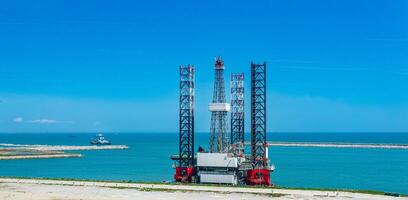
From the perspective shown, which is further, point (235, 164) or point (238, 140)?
point (238, 140)

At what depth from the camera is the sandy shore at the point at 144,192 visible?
42625 mm

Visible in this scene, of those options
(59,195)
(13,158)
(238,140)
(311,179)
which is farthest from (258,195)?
(13,158)

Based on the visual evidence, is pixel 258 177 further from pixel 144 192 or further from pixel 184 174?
pixel 144 192

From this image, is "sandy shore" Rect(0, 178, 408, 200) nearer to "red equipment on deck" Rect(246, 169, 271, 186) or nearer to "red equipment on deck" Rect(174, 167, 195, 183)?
"red equipment on deck" Rect(174, 167, 195, 183)

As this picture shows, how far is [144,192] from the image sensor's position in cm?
4612

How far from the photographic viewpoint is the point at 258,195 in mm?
43562

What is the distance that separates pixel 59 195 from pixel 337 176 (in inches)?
2108

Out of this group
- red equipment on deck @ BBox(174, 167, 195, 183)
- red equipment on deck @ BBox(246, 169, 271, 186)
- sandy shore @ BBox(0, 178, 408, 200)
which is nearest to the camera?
sandy shore @ BBox(0, 178, 408, 200)

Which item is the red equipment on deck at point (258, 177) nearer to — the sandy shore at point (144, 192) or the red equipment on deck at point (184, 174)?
the red equipment on deck at point (184, 174)

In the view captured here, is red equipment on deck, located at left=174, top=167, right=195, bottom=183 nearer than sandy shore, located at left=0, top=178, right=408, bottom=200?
No

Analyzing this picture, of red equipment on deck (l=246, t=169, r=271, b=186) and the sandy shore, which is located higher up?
red equipment on deck (l=246, t=169, r=271, b=186)

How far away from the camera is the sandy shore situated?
42.6 meters

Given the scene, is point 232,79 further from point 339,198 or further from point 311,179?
point 311,179

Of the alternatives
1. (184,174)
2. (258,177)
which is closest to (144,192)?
(184,174)
